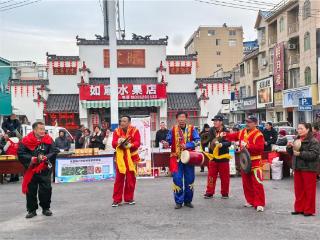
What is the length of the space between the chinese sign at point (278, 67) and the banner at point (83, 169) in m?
28.0

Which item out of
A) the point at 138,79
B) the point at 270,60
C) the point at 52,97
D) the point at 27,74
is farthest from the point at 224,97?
the point at 27,74

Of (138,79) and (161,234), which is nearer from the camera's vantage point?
(161,234)

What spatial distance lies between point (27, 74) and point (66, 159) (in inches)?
1700

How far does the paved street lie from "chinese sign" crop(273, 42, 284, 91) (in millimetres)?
29253

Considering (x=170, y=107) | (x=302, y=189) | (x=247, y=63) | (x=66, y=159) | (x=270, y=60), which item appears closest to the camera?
(x=302, y=189)

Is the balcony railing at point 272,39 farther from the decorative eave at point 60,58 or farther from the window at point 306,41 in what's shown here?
the decorative eave at point 60,58

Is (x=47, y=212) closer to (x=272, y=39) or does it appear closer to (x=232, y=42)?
(x=272, y=39)

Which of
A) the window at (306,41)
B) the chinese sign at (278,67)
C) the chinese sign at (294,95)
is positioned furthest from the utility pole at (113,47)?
the chinese sign at (278,67)

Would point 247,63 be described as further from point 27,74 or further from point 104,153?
point 104,153

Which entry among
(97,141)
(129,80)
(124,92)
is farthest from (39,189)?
(129,80)

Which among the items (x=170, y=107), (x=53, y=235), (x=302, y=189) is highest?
(x=170, y=107)

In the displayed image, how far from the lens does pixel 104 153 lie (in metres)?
12.8

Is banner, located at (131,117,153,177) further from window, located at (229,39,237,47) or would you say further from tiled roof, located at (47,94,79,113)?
window, located at (229,39,237,47)

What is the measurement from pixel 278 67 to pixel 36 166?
3377 cm
